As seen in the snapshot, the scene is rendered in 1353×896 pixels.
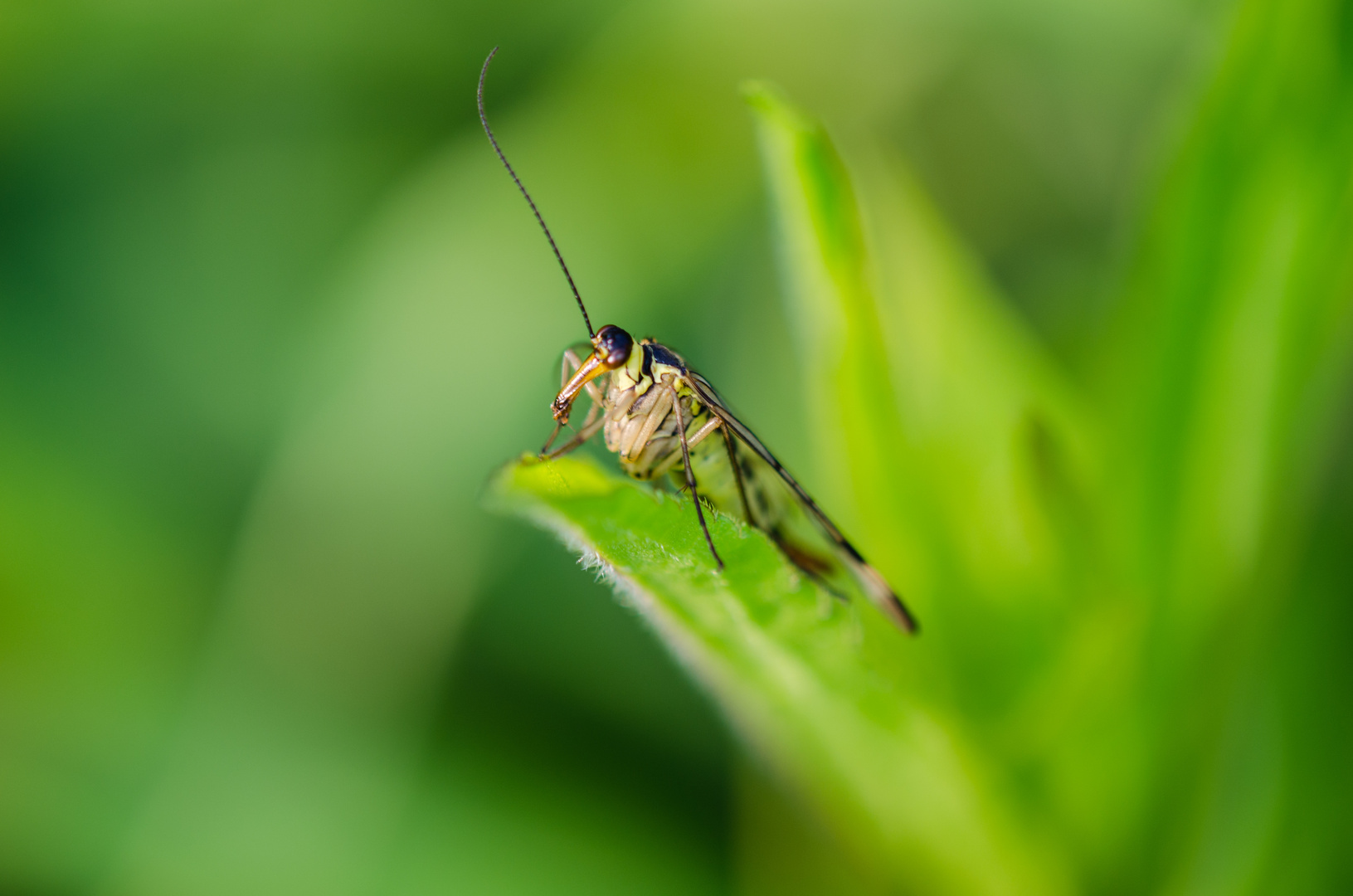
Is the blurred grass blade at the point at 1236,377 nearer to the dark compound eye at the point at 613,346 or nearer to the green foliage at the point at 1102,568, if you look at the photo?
the green foliage at the point at 1102,568

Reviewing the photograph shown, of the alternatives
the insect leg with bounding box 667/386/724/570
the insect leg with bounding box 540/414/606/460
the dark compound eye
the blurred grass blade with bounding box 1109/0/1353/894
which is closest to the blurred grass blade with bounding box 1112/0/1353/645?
the blurred grass blade with bounding box 1109/0/1353/894

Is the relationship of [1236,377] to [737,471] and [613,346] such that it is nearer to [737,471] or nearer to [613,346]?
[737,471]

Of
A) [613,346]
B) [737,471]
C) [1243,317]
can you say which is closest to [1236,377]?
[1243,317]

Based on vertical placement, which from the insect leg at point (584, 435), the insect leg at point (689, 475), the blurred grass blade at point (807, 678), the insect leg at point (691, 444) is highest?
the insect leg at point (584, 435)

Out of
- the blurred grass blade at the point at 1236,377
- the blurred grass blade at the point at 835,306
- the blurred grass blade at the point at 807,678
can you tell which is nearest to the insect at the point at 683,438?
the blurred grass blade at the point at 835,306

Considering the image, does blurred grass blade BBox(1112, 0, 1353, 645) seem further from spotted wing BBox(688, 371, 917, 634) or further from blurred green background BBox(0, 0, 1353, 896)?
spotted wing BBox(688, 371, 917, 634)

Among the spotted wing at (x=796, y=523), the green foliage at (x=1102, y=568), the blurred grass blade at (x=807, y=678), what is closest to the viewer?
the blurred grass blade at (x=807, y=678)
